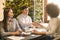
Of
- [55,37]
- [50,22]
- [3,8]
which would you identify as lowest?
[55,37]

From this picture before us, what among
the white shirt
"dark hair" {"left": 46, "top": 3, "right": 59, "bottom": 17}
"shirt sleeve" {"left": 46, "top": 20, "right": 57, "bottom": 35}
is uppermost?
"dark hair" {"left": 46, "top": 3, "right": 59, "bottom": 17}

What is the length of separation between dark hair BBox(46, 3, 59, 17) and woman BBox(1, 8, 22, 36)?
26 centimetres

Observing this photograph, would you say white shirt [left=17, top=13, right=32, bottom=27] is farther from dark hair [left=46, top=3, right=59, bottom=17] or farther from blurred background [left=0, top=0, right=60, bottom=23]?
dark hair [left=46, top=3, right=59, bottom=17]

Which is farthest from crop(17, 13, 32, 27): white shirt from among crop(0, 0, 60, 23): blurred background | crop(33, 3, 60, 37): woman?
crop(33, 3, 60, 37): woman

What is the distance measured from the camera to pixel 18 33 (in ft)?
3.56

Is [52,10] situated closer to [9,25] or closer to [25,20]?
[25,20]

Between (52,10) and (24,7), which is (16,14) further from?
(52,10)

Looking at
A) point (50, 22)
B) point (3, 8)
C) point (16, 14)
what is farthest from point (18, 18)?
point (50, 22)

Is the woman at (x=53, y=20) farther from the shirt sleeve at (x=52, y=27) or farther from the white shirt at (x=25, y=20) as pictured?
the white shirt at (x=25, y=20)

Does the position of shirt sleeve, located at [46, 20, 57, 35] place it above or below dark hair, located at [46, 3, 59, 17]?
below

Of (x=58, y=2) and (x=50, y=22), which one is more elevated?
(x=58, y=2)

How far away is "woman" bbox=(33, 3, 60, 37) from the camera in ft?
3.45

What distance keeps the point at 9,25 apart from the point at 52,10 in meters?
0.34

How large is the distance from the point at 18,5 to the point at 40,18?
0.63ft
